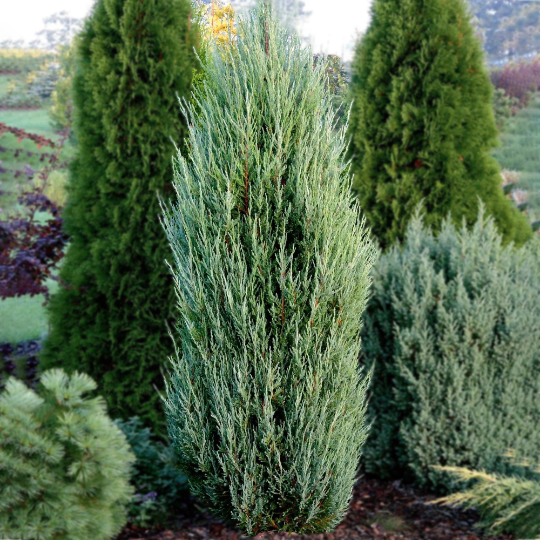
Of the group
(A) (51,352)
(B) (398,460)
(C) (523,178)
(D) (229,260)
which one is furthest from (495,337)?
(C) (523,178)

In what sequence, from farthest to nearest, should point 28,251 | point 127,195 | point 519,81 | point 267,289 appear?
point 519,81 < point 28,251 < point 127,195 < point 267,289

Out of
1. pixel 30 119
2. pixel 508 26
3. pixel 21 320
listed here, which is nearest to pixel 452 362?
pixel 21 320

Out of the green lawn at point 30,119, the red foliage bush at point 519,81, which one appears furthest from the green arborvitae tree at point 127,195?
the red foliage bush at point 519,81

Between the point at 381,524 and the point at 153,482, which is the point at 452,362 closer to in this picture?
the point at 381,524

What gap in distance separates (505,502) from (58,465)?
2.93m

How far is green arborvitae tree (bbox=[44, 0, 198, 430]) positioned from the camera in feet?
14.1

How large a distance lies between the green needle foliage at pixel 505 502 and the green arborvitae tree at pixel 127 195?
240cm

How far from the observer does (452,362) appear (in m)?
3.98

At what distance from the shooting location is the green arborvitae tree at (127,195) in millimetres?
4301

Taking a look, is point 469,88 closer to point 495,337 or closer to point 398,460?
point 495,337

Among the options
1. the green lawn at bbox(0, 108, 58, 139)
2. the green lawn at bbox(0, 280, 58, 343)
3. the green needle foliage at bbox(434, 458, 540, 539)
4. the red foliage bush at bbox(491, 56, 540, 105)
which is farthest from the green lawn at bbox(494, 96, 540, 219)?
the green lawn at bbox(0, 108, 58, 139)

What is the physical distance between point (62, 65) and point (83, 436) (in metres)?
16.0

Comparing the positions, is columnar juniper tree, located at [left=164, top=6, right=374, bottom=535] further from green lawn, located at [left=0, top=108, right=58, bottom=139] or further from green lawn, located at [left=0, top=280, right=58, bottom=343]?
green lawn, located at [left=0, top=108, right=58, bottom=139]

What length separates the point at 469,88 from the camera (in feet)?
16.9
